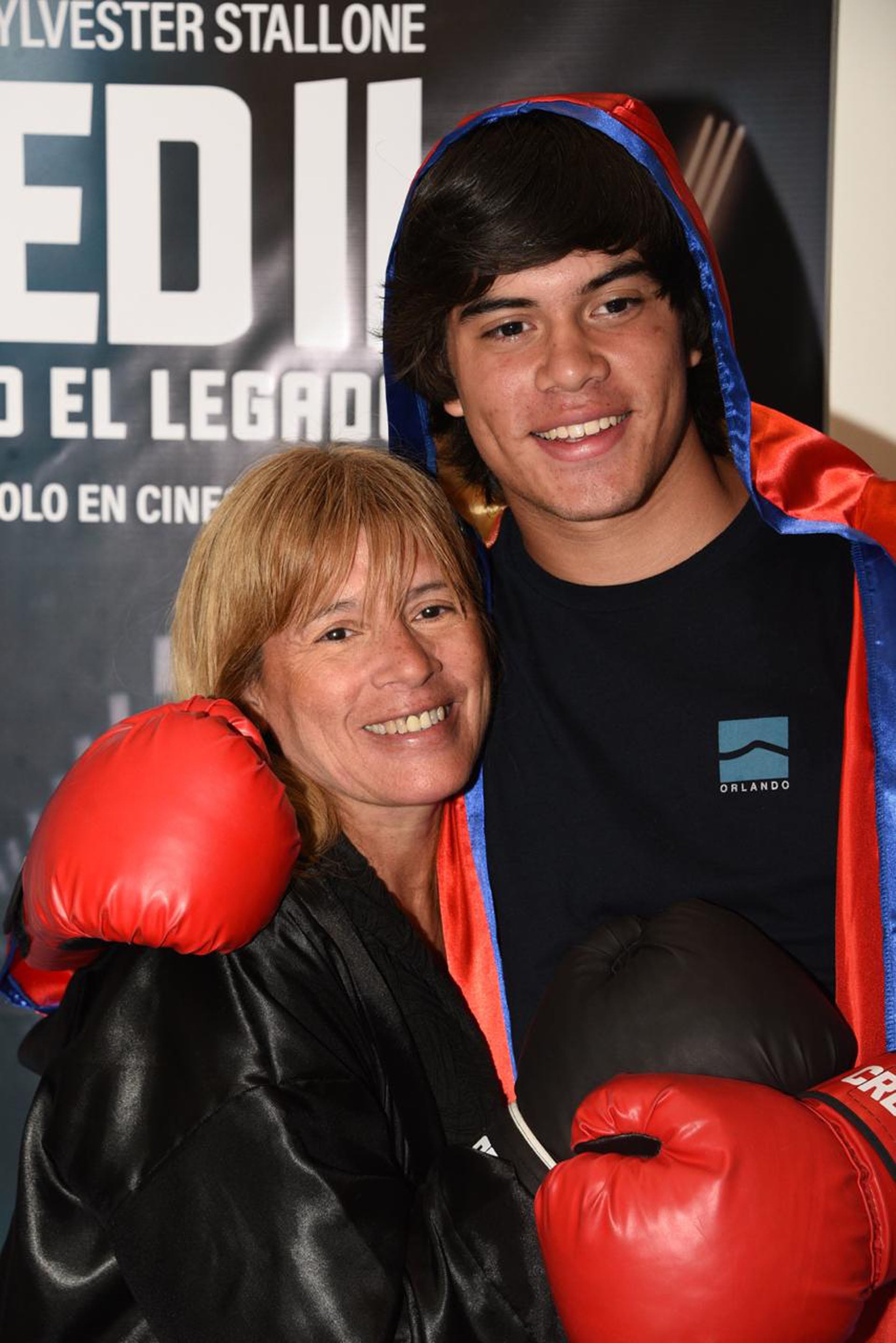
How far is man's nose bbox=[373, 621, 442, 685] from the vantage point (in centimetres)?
125

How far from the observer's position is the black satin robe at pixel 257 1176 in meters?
0.96

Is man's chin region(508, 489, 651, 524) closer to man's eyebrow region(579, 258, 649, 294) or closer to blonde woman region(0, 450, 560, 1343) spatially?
blonde woman region(0, 450, 560, 1343)

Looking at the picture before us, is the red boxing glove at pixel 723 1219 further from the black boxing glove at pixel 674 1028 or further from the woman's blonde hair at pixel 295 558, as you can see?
the woman's blonde hair at pixel 295 558

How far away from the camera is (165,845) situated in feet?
3.20

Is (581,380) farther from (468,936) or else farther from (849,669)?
(468,936)

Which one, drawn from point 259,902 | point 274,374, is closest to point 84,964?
point 259,902

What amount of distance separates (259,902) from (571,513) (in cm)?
54

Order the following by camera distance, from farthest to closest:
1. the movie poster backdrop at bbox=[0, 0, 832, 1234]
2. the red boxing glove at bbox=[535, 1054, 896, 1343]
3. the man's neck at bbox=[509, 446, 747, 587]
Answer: the movie poster backdrop at bbox=[0, 0, 832, 1234] < the man's neck at bbox=[509, 446, 747, 587] < the red boxing glove at bbox=[535, 1054, 896, 1343]

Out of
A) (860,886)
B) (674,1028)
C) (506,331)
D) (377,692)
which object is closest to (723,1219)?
(674,1028)

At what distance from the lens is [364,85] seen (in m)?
1.99

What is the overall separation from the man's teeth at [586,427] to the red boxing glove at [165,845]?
1.57 ft

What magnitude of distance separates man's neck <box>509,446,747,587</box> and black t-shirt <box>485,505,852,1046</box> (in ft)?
0.06

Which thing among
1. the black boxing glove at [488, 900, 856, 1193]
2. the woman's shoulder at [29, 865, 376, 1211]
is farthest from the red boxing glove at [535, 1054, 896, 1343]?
the woman's shoulder at [29, 865, 376, 1211]

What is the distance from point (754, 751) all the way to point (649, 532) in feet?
0.82
